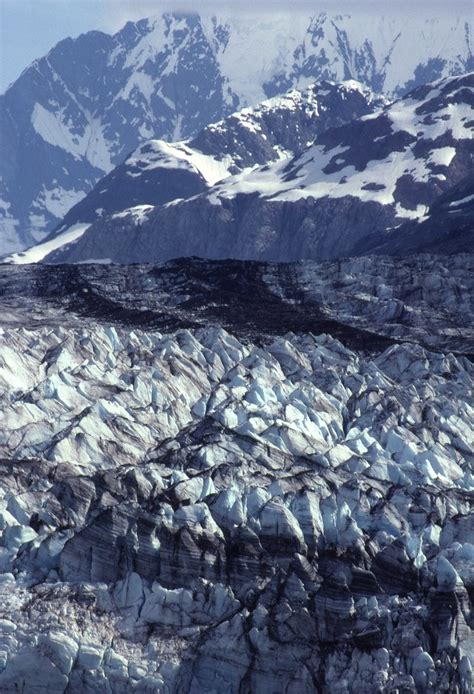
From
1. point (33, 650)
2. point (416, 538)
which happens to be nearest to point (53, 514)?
point (33, 650)

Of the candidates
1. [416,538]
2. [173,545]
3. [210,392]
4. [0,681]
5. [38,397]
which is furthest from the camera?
[210,392]

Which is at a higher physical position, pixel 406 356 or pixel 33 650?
pixel 33 650

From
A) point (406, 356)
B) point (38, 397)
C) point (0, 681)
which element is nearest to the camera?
point (0, 681)

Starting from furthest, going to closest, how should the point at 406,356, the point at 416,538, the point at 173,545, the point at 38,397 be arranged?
the point at 406,356, the point at 38,397, the point at 416,538, the point at 173,545

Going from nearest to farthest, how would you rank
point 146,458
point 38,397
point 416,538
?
1. point 416,538
2. point 146,458
3. point 38,397

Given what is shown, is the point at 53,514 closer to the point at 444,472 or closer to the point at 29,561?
the point at 29,561

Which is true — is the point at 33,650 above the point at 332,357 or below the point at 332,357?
above

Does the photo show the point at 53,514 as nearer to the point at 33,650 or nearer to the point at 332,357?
the point at 33,650

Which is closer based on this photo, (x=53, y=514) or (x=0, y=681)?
(x=0, y=681)

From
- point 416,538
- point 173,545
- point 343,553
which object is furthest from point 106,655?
point 416,538
